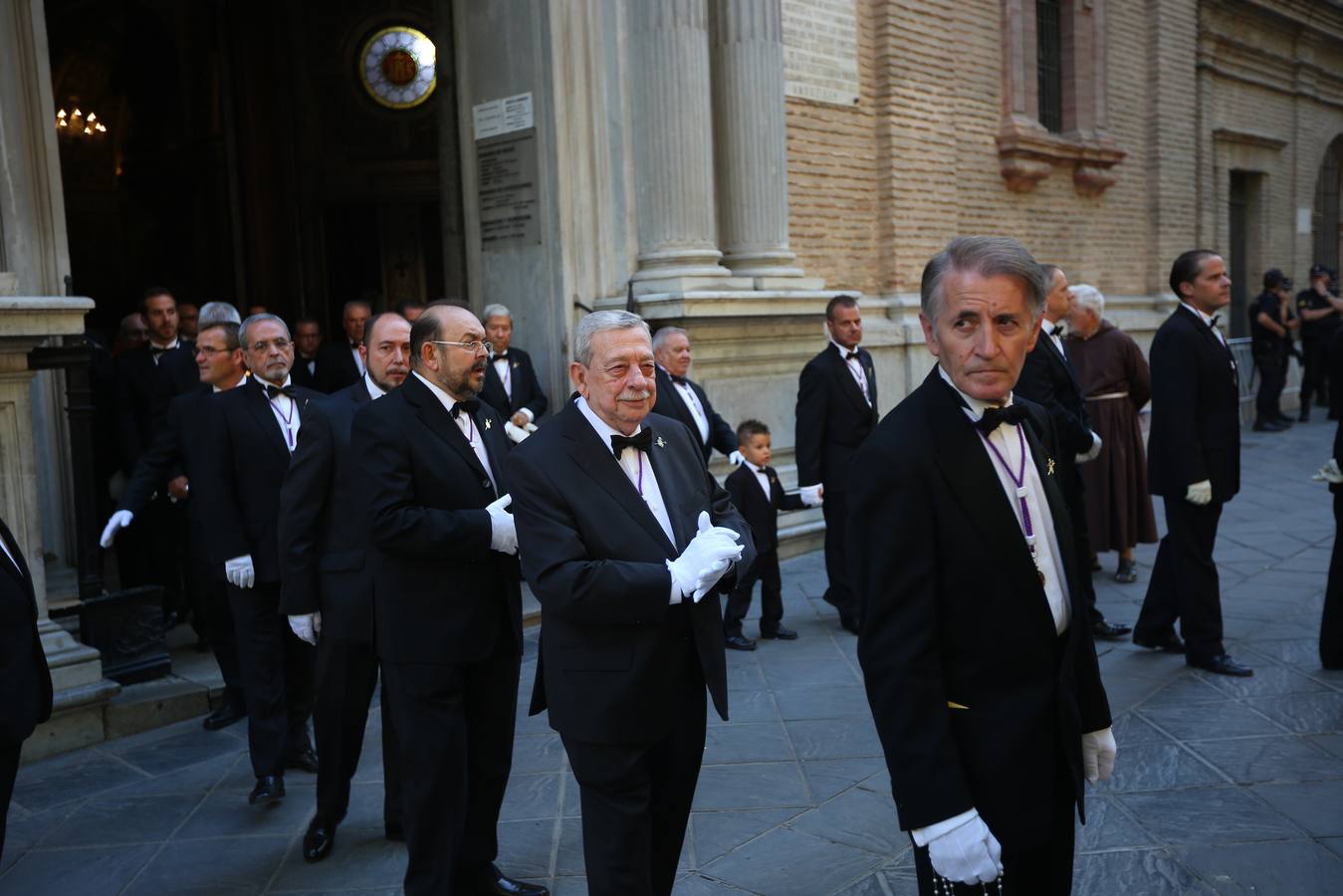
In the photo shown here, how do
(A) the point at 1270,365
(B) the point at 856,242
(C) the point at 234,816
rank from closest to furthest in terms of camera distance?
1. (C) the point at 234,816
2. (B) the point at 856,242
3. (A) the point at 1270,365

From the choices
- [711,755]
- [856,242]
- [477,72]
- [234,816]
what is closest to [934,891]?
[711,755]

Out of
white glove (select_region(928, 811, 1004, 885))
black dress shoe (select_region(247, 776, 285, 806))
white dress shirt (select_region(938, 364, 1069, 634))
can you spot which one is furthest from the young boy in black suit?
white glove (select_region(928, 811, 1004, 885))

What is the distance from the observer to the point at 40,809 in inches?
184

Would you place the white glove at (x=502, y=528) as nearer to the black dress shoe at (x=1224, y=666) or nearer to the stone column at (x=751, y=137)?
the black dress shoe at (x=1224, y=666)

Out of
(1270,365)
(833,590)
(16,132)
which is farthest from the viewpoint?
(1270,365)

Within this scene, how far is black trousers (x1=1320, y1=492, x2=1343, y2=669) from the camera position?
5621 mm

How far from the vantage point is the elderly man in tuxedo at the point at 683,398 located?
6.53 meters

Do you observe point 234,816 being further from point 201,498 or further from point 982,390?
point 982,390

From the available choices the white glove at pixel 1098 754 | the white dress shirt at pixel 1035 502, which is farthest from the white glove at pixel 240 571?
the white glove at pixel 1098 754

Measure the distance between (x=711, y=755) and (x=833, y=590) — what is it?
223 centimetres

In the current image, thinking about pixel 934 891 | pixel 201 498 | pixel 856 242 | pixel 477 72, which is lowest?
pixel 934 891

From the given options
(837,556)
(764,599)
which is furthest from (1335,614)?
(764,599)

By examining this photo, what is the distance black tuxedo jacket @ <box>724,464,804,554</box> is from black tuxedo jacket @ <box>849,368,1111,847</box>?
13.6ft

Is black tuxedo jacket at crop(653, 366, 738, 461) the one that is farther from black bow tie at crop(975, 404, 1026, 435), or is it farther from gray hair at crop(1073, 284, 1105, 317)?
black bow tie at crop(975, 404, 1026, 435)
